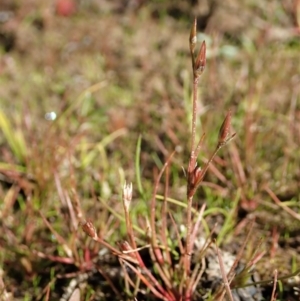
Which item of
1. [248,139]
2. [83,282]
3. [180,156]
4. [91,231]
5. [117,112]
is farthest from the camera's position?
[117,112]

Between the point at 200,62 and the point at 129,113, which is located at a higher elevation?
the point at 200,62

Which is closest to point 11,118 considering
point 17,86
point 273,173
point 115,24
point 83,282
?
point 17,86

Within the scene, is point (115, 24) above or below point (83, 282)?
above

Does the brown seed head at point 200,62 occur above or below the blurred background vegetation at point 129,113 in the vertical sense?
above

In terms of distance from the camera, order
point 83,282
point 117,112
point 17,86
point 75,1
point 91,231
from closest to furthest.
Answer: point 91,231 < point 83,282 < point 117,112 < point 17,86 < point 75,1

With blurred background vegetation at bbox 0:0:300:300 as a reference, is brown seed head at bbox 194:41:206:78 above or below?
above

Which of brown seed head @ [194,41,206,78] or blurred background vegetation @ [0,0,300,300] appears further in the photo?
blurred background vegetation @ [0,0,300,300]

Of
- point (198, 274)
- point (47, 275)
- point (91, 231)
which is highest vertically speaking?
point (91, 231)

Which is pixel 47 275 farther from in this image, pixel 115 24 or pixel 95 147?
pixel 115 24

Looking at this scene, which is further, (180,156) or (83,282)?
(180,156)

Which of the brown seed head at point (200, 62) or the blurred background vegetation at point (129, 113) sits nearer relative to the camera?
the brown seed head at point (200, 62)

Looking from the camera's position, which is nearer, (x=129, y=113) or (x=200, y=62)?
(x=200, y=62)
